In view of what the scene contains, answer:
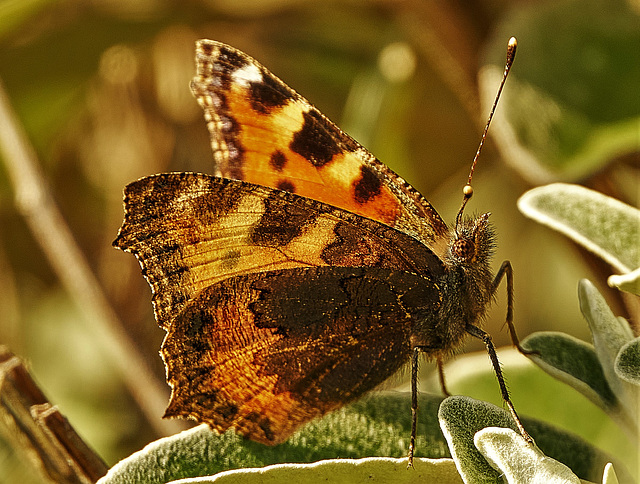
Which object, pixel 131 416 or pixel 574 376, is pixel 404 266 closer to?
pixel 574 376

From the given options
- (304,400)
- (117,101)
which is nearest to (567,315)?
(304,400)

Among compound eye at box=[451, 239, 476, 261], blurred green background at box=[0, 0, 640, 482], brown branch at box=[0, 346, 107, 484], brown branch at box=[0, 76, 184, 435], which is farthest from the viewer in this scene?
blurred green background at box=[0, 0, 640, 482]

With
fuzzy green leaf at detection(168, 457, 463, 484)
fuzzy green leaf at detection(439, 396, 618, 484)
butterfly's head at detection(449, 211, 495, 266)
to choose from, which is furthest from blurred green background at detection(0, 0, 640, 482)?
fuzzy green leaf at detection(168, 457, 463, 484)

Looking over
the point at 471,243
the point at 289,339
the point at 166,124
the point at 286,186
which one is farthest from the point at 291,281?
the point at 166,124

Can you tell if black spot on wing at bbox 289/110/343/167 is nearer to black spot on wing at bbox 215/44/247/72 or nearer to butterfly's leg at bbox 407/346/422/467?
black spot on wing at bbox 215/44/247/72

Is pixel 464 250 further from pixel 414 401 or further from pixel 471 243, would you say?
pixel 414 401

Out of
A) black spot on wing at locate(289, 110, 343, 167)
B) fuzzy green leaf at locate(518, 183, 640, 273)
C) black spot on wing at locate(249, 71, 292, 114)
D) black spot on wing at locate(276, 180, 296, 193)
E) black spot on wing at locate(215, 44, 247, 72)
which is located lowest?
fuzzy green leaf at locate(518, 183, 640, 273)
